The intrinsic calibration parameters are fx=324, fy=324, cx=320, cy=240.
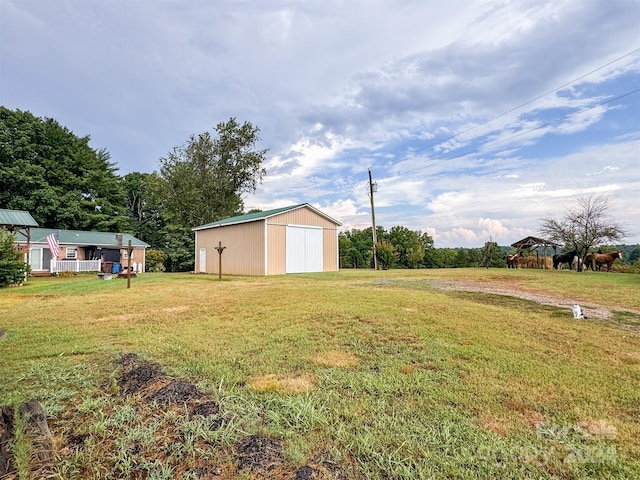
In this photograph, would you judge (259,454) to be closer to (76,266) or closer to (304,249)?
(304,249)

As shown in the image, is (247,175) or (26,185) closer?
(26,185)

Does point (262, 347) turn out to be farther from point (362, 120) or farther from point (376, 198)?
point (376, 198)

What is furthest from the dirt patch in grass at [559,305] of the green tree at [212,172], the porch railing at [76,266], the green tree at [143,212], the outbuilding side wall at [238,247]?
the green tree at [143,212]

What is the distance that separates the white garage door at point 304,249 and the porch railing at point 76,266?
14.2m

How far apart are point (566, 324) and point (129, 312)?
7.50 m

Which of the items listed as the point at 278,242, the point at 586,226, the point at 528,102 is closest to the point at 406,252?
the point at 586,226

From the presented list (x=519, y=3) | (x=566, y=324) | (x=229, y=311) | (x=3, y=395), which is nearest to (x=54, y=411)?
(x=3, y=395)

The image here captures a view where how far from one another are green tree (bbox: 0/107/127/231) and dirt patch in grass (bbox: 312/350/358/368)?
1199 inches

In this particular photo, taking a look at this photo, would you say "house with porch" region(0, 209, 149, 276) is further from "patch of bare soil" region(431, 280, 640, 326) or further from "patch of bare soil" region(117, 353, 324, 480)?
"patch of bare soil" region(431, 280, 640, 326)

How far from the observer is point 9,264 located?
12.3 m

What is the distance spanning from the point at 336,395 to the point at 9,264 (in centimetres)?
1540

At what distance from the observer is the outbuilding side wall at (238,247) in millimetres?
16250

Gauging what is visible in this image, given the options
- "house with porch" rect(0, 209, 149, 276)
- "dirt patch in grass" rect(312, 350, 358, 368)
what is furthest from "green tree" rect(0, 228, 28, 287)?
"dirt patch in grass" rect(312, 350, 358, 368)

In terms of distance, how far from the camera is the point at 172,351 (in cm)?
375
